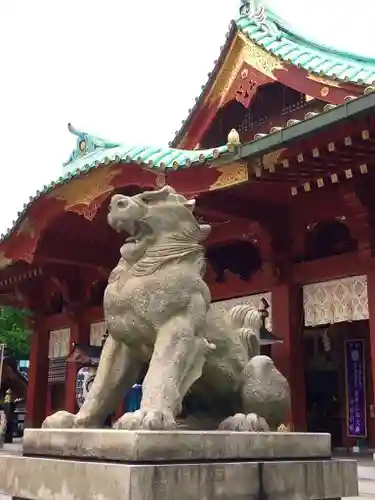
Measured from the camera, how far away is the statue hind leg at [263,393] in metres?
3.62

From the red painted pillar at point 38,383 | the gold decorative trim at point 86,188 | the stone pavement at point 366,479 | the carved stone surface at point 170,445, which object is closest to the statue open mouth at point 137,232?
the carved stone surface at point 170,445

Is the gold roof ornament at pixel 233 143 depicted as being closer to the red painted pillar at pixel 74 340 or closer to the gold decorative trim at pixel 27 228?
the gold decorative trim at pixel 27 228

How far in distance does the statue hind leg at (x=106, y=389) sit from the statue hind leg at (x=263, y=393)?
622 mm

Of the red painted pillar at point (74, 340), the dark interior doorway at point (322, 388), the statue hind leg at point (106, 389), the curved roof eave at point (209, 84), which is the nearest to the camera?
the statue hind leg at point (106, 389)

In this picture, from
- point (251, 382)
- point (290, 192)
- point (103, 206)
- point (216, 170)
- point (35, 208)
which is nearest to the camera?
point (251, 382)

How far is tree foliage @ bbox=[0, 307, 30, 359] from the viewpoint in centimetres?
2552

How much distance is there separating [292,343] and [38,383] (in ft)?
25.3

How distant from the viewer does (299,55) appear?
9.95 metres

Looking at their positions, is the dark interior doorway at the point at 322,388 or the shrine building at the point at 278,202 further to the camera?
the dark interior doorway at the point at 322,388

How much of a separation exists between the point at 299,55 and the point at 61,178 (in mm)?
4200

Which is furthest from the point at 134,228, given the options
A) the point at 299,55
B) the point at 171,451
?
the point at 299,55

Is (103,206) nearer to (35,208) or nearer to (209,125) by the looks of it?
(35,208)

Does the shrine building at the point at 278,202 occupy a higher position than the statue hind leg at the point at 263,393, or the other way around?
the shrine building at the point at 278,202

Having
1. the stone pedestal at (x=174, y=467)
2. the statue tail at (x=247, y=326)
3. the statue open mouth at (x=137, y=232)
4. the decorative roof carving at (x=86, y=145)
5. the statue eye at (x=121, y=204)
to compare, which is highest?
the decorative roof carving at (x=86, y=145)
